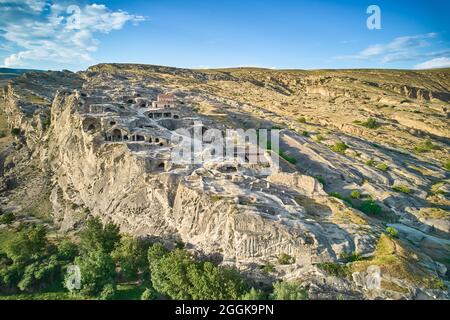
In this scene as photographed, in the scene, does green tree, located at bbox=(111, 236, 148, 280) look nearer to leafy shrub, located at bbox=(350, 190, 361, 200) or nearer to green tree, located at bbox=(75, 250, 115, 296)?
green tree, located at bbox=(75, 250, 115, 296)

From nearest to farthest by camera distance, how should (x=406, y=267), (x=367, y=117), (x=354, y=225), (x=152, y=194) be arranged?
1. (x=406, y=267)
2. (x=354, y=225)
3. (x=152, y=194)
4. (x=367, y=117)

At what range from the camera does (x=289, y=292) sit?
27000 mm

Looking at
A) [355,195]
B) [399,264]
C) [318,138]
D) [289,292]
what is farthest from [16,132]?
[399,264]

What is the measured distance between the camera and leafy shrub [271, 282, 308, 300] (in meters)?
26.5

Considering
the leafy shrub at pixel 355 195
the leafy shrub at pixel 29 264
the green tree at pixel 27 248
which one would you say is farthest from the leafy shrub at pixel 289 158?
the green tree at pixel 27 248

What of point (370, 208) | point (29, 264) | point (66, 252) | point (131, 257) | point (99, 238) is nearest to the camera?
point (131, 257)

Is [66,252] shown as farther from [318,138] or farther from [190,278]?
[318,138]

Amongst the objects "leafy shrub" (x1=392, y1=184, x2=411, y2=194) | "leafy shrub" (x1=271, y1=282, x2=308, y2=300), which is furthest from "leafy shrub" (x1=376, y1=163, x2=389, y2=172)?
"leafy shrub" (x1=271, y1=282, x2=308, y2=300)

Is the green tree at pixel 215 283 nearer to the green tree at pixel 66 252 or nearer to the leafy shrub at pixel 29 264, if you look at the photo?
the leafy shrub at pixel 29 264

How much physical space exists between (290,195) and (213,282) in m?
14.7

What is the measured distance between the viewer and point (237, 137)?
192ft

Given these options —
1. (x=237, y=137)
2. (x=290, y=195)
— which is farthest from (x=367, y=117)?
(x=290, y=195)
